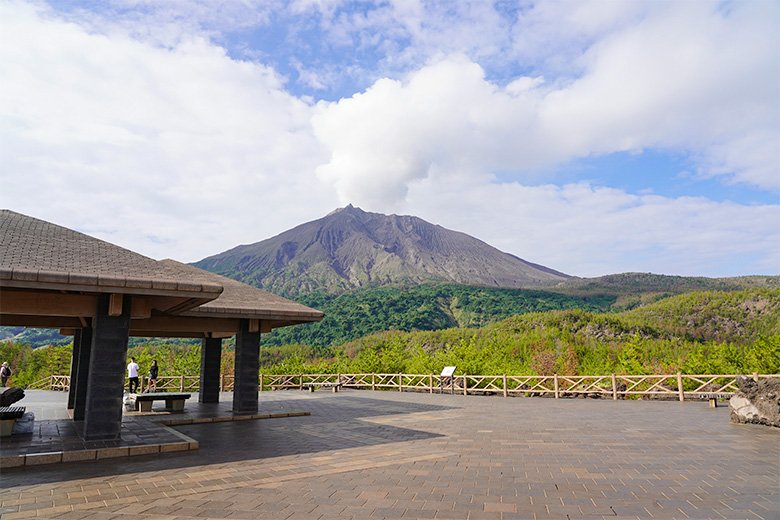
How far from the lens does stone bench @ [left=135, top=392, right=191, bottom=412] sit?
12680mm

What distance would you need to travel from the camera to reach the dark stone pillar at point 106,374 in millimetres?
8031

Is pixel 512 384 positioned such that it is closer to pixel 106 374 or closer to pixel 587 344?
pixel 106 374

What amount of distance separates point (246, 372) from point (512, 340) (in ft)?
97.0

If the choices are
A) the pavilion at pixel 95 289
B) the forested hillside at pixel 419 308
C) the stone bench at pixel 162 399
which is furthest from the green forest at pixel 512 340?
the pavilion at pixel 95 289

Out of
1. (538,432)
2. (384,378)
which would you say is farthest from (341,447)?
(384,378)

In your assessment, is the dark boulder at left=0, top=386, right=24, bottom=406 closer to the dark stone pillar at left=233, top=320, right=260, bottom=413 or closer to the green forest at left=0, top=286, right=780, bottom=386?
the dark stone pillar at left=233, top=320, right=260, bottom=413

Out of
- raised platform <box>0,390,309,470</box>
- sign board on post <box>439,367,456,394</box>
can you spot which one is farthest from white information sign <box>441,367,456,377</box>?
raised platform <box>0,390,309,470</box>

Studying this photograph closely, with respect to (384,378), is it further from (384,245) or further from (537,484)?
(384,245)

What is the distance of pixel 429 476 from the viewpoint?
604cm

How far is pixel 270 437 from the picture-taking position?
9.27m

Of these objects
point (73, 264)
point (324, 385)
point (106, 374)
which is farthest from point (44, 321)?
point (324, 385)

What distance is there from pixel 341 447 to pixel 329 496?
9.92 ft

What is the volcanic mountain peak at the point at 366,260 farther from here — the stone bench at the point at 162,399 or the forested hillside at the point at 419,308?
the stone bench at the point at 162,399

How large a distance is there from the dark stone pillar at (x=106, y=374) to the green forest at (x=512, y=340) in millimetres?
18080
